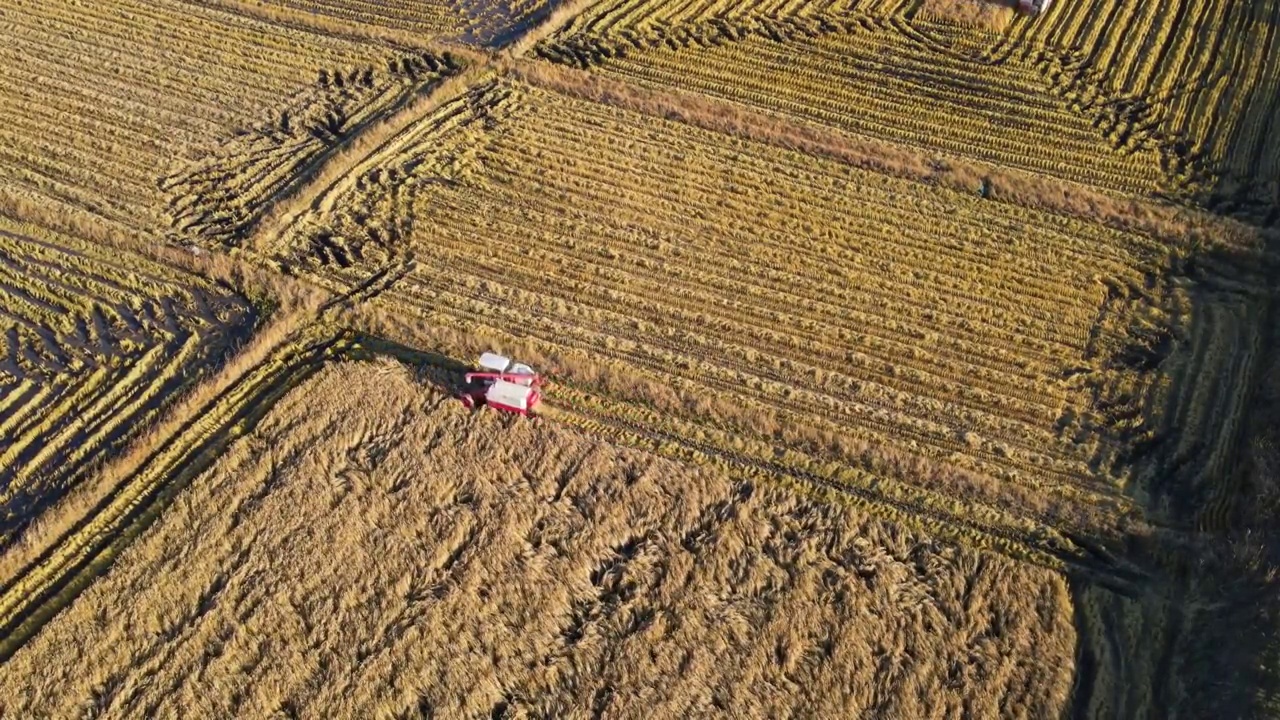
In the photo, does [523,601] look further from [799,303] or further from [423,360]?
[799,303]

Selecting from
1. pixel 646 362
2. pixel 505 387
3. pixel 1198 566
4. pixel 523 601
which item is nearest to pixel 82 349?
pixel 505 387

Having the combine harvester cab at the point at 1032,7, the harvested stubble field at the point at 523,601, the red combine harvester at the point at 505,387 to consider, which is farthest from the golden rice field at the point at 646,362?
the combine harvester cab at the point at 1032,7

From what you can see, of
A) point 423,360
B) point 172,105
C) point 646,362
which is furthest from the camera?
point 172,105

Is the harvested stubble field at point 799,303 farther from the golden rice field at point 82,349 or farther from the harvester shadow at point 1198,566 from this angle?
the golden rice field at point 82,349

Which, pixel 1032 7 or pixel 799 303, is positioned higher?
pixel 1032 7

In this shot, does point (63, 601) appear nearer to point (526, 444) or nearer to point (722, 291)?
point (526, 444)

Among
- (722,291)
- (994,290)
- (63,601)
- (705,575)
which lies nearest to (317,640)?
(63,601)

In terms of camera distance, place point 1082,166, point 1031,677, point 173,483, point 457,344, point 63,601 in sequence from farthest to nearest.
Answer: point 1082,166
point 457,344
point 173,483
point 63,601
point 1031,677
